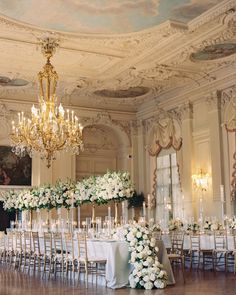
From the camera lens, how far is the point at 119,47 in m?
11.6

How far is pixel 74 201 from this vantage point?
10867mm

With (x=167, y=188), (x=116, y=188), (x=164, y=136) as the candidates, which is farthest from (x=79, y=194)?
(x=164, y=136)

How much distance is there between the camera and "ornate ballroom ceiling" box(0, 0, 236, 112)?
9.46 meters

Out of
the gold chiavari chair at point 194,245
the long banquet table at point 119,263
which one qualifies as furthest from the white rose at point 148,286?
the gold chiavari chair at point 194,245

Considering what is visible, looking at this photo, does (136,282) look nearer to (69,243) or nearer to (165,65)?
(69,243)

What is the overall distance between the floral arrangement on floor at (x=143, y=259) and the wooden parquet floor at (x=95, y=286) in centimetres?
18

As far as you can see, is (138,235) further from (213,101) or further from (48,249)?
(213,101)

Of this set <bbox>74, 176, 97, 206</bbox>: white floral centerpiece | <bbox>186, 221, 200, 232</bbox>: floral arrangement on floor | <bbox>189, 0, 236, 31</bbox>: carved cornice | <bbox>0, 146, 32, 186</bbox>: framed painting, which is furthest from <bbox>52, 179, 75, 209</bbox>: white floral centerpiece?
<bbox>189, 0, 236, 31</bbox>: carved cornice

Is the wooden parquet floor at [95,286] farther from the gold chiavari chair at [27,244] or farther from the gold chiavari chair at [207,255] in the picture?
the gold chiavari chair at [27,244]

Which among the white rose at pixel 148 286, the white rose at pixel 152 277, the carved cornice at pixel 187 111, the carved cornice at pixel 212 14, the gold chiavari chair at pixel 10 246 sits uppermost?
the carved cornice at pixel 212 14

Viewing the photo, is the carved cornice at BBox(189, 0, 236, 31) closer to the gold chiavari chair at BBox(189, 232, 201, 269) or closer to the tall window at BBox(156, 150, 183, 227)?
the gold chiavari chair at BBox(189, 232, 201, 269)

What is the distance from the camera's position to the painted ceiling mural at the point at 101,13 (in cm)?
916

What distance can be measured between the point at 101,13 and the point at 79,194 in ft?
13.1

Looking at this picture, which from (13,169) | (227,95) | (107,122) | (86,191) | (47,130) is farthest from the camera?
(107,122)
